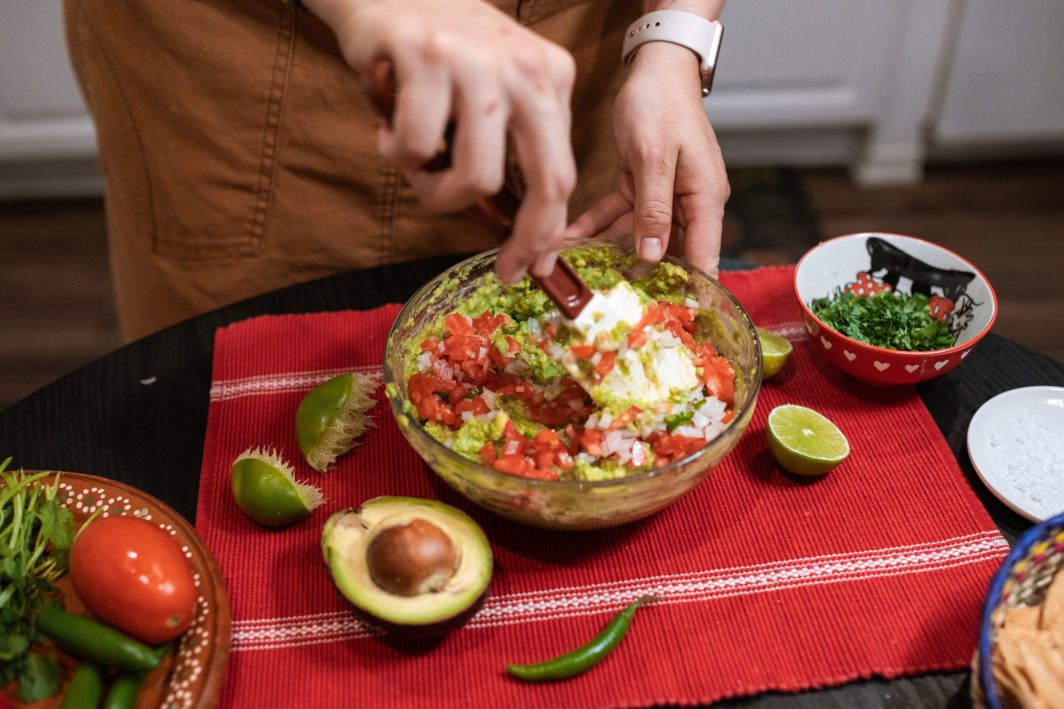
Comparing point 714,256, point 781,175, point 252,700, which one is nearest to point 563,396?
point 714,256

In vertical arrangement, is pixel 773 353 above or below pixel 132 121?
below

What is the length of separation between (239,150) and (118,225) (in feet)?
1.42

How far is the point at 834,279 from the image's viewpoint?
1718mm

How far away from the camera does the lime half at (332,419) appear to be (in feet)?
4.84

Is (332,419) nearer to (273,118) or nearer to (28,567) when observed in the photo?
(28,567)

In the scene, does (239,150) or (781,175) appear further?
(781,175)

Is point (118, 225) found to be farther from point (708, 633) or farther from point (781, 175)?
point (781, 175)

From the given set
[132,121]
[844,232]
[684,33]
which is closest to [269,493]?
[132,121]

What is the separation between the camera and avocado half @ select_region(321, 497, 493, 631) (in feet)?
3.72

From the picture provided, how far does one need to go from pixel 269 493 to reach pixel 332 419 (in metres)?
0.18

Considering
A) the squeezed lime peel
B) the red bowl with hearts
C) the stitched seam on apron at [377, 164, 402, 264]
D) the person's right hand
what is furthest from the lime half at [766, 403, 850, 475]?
the stitched seam on apron at [377, 164, 402, 264]

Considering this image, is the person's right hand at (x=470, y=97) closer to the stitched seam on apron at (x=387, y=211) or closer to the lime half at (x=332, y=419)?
the lime half at (x=332, y=419)

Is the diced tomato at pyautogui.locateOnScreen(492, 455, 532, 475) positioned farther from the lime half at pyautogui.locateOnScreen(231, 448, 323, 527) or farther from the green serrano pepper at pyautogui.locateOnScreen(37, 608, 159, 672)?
the green serrano pepper at pyautogui.locateOnScreen(37, 608, 159, 672)

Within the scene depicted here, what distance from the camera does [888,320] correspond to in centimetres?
162
